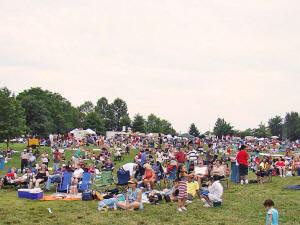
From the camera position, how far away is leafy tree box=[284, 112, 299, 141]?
9312 centimetres

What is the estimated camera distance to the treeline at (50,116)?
114ft

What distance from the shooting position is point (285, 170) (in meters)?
17.2

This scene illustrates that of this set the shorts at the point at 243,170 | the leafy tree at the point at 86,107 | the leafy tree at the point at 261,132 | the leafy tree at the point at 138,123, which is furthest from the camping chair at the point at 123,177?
the leafy tree at the point at 86,107

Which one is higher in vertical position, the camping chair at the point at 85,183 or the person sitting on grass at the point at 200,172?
the person sitting on grass at the point at 200,172

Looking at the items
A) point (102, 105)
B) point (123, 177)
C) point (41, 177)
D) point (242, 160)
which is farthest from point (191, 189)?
point (102, 105)

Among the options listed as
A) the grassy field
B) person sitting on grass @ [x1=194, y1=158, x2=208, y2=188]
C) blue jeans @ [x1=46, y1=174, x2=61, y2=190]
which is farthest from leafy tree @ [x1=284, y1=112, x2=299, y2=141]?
blue jeans @ [x1=46, y1=174, x2=61, y2=190]

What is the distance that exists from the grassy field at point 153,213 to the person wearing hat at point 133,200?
25 centimetres

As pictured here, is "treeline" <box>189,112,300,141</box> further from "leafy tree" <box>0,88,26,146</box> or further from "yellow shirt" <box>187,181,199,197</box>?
"yellow shirt" <box>187,181,199,197</box>

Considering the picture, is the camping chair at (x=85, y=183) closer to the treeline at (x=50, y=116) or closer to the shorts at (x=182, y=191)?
the shorts at (x=182, y=191)

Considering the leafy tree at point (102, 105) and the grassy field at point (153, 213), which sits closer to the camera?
the grassy field at point (153, 213)

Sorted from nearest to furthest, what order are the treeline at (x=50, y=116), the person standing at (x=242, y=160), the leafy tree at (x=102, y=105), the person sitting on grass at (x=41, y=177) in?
the person sitting on grass at (x=41, y=177) → the person standing at (x=242, y=160) → the treeline at (x=50, y=116) → the leafy tree at (x=102, y=105)

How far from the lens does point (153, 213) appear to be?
326 inches

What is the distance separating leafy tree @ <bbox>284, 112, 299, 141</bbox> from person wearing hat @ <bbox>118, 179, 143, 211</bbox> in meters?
90.9

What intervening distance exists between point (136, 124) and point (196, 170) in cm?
7932
